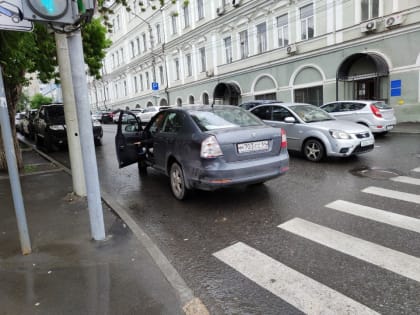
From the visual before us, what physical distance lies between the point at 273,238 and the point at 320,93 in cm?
1660

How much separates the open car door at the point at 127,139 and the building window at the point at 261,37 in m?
16.8

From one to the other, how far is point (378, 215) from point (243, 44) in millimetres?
21241

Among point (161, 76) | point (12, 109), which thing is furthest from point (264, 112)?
point (161, 76)

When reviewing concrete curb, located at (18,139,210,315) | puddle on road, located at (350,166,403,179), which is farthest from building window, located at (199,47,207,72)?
concrete curb, located at (18,139,210,315)

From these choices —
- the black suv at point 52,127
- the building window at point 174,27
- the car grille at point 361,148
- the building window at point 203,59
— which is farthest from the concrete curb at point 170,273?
the building window at point 174,27

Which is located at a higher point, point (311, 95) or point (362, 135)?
point (311, 95)

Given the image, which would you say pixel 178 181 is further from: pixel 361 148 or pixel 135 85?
pixel 135 85

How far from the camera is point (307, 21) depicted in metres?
18.8

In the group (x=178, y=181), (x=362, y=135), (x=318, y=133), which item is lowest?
(x=178, y=181)

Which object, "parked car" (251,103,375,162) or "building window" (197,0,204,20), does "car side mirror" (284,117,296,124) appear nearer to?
"parked car" (251,103,375,162)

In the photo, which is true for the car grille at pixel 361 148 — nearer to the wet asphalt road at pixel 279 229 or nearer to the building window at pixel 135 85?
the wet asphalt road at pixel 279 229

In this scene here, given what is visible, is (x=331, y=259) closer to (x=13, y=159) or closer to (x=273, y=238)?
(x=273, y=238)

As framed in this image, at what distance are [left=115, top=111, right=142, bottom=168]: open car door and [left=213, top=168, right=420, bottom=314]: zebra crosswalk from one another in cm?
390

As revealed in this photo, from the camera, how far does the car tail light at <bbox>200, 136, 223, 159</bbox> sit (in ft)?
15.2
